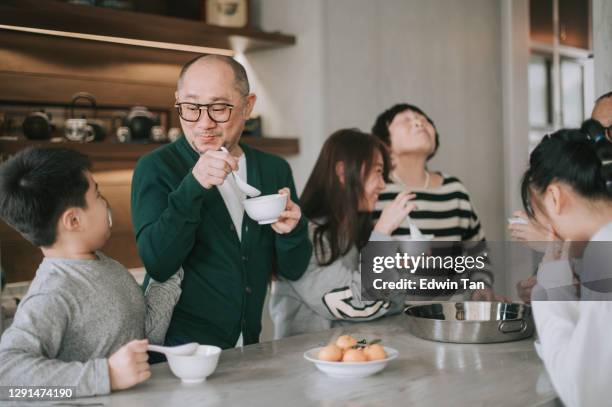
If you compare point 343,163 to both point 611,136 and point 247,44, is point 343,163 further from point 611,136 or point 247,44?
point 247,44

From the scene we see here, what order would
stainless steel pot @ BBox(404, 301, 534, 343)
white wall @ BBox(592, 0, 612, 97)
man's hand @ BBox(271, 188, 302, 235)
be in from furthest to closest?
white wall @ BBox(592, 0, 612, 97) → man's hand @ BBox(271, 188, 302, 235) → stainless steel pot @ BBox(404, 301, 534, 343)

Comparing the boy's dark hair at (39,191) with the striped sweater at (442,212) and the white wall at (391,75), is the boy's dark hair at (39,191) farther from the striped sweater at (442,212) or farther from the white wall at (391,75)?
the white wall at (391,75)

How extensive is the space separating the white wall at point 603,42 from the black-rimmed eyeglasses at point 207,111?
183 centimetres

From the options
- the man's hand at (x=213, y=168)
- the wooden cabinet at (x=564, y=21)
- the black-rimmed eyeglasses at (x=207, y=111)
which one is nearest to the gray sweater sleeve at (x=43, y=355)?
the man's hand at (x=213, y=168)

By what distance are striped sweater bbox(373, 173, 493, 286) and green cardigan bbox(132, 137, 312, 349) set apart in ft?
3.13

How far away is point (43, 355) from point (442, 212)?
192cm

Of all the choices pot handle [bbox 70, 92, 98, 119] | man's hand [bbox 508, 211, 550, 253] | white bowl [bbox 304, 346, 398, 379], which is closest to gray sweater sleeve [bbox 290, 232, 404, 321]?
man's hand [bbox 508, 211, 550, 253]

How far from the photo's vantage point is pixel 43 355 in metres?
1.38

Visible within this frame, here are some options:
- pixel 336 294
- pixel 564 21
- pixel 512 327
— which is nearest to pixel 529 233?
pixel 512 327

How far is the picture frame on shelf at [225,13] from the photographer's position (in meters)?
3.54

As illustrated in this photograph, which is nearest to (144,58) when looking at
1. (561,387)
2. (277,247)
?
(277,247)

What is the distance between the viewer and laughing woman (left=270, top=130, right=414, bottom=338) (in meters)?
2.08

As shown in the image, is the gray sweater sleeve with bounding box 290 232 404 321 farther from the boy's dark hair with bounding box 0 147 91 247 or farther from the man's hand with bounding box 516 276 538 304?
the boy's dark hair with bounding box 0 147 91 247

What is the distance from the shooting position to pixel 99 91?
3510 mm
